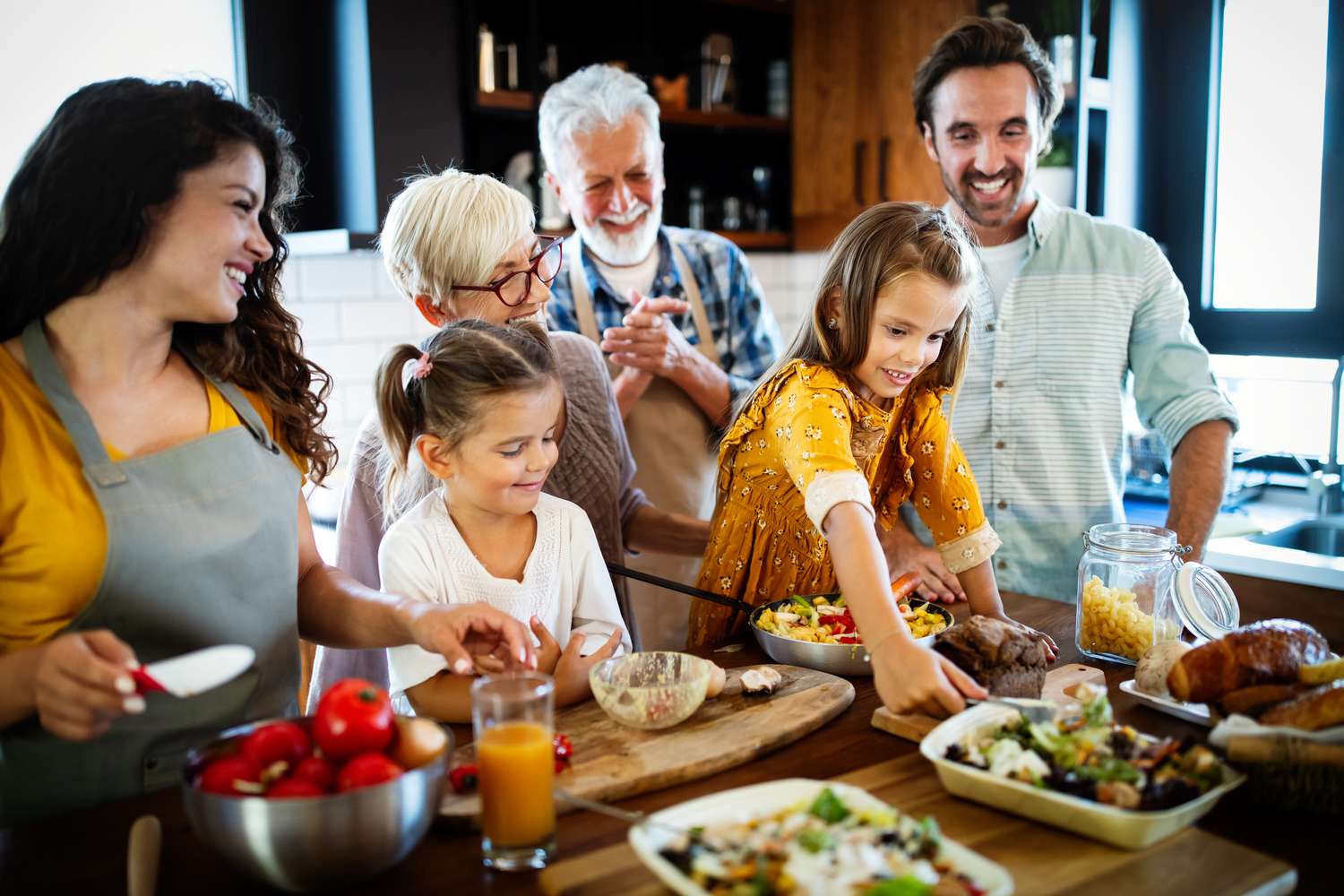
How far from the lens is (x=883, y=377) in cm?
176

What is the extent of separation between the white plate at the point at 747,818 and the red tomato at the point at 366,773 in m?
0.23

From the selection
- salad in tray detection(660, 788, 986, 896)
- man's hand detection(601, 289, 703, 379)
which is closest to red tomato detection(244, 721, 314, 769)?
salad in tray detection(660, 788, 986, 896)

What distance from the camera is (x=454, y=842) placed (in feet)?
3.64

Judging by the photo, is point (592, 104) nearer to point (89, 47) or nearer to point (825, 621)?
point (825, 621)

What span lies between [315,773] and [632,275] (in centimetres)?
190

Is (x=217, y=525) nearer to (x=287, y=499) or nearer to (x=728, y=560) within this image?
(x=287, y=499)

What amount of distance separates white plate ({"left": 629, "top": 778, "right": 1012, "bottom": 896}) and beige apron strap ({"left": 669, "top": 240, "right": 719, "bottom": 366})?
171 cm

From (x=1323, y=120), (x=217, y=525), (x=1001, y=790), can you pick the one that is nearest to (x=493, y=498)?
(x=217, y=525)

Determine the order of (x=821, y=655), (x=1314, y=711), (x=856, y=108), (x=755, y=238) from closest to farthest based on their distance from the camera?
(x=1314, y=711) < (x=821, y=655) < (x=856, y=108) < (x=755, y=238)

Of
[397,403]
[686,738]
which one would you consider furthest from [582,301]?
[686,738]

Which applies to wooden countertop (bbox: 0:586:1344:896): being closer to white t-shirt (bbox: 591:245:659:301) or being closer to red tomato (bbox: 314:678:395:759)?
red tomato (bbox: 314:678:395:759)

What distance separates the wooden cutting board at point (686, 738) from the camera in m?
1.19

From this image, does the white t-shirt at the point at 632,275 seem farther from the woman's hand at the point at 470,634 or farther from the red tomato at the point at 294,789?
the red tomato at the point at 294,789

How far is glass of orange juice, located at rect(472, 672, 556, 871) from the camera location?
1046 millimetres
